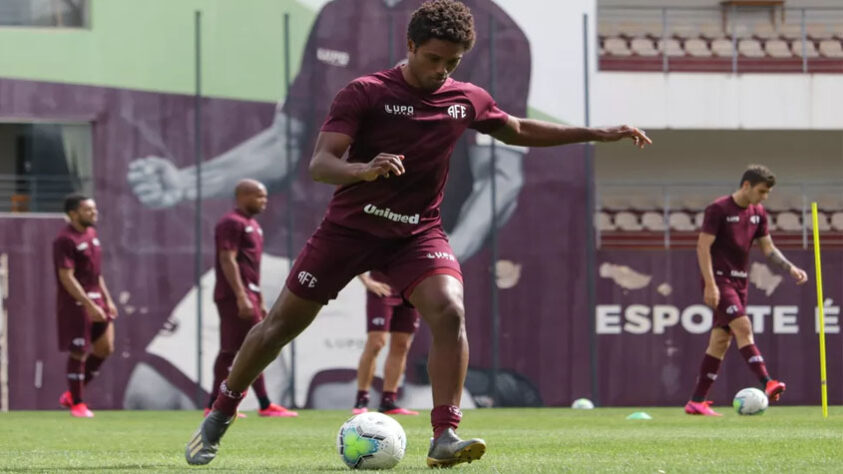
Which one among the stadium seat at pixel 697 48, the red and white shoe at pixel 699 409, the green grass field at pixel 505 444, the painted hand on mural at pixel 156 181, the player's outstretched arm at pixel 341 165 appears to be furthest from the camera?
the stadium seat at pixel 697 48

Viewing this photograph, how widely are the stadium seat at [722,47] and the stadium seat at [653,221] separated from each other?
2.71 meters

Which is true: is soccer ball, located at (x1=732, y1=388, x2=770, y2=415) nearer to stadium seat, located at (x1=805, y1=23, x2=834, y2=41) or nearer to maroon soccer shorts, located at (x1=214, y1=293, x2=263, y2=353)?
maroon soccer shorts, located at (x1=214, y1=293, x2=263, y2=353)

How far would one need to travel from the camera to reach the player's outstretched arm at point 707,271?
13.5m

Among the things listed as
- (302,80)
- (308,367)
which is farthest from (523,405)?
(302,80)

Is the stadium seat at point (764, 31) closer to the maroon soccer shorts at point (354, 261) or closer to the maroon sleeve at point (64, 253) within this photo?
the maroon sleeve at point (64, 253)

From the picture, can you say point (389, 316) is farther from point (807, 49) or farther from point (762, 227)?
point (807, 49)

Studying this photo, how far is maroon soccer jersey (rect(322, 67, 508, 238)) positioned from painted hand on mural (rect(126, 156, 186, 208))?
1449cm

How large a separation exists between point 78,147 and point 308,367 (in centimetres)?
428

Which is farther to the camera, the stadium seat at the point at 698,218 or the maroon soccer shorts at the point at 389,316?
→ the stadium seat at the point at 698,218

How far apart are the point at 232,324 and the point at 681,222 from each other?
441 inches

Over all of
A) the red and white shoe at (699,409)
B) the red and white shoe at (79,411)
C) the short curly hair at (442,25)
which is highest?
the short curly hair at (442,25)

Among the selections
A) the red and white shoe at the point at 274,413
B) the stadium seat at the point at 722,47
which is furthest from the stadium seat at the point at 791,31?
the red and white shoe at the point at 274,413

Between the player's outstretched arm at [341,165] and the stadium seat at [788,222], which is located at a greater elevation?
the stadium seat at [788,222]

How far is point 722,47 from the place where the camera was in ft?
78.6
